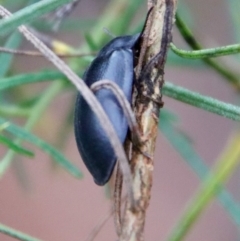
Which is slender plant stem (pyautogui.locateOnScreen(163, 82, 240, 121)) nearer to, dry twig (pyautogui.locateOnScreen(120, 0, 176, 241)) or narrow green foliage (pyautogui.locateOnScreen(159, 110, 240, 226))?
dry twig (pyautogui.locateOnScreen(120, 0, 176, 241))

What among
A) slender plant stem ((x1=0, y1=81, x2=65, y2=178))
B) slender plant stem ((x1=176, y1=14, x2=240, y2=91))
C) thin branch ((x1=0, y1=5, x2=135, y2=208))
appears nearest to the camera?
thin branch ((x1=0, y1=5, x2=135, y2=208))

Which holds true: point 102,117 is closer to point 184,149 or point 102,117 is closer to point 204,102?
point 204,102

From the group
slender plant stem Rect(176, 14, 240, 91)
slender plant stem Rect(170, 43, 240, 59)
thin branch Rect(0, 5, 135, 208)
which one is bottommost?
thin branch Rect(0, 5, 135, 208)

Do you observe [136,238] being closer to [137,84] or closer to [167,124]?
[137,84]

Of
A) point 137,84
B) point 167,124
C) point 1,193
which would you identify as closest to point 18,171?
point 167,124

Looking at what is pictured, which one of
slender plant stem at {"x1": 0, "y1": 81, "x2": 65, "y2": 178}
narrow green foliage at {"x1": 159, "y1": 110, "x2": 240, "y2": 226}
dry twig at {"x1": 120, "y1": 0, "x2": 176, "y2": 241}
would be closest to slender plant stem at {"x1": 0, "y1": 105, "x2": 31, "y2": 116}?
slender plant stem at {"x1": 0, "y1": 81, "x2": 65, "y2": 178}

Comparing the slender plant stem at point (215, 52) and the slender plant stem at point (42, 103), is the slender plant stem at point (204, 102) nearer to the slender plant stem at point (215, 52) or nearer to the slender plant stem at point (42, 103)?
the slender plant stem at point (215, 52)
